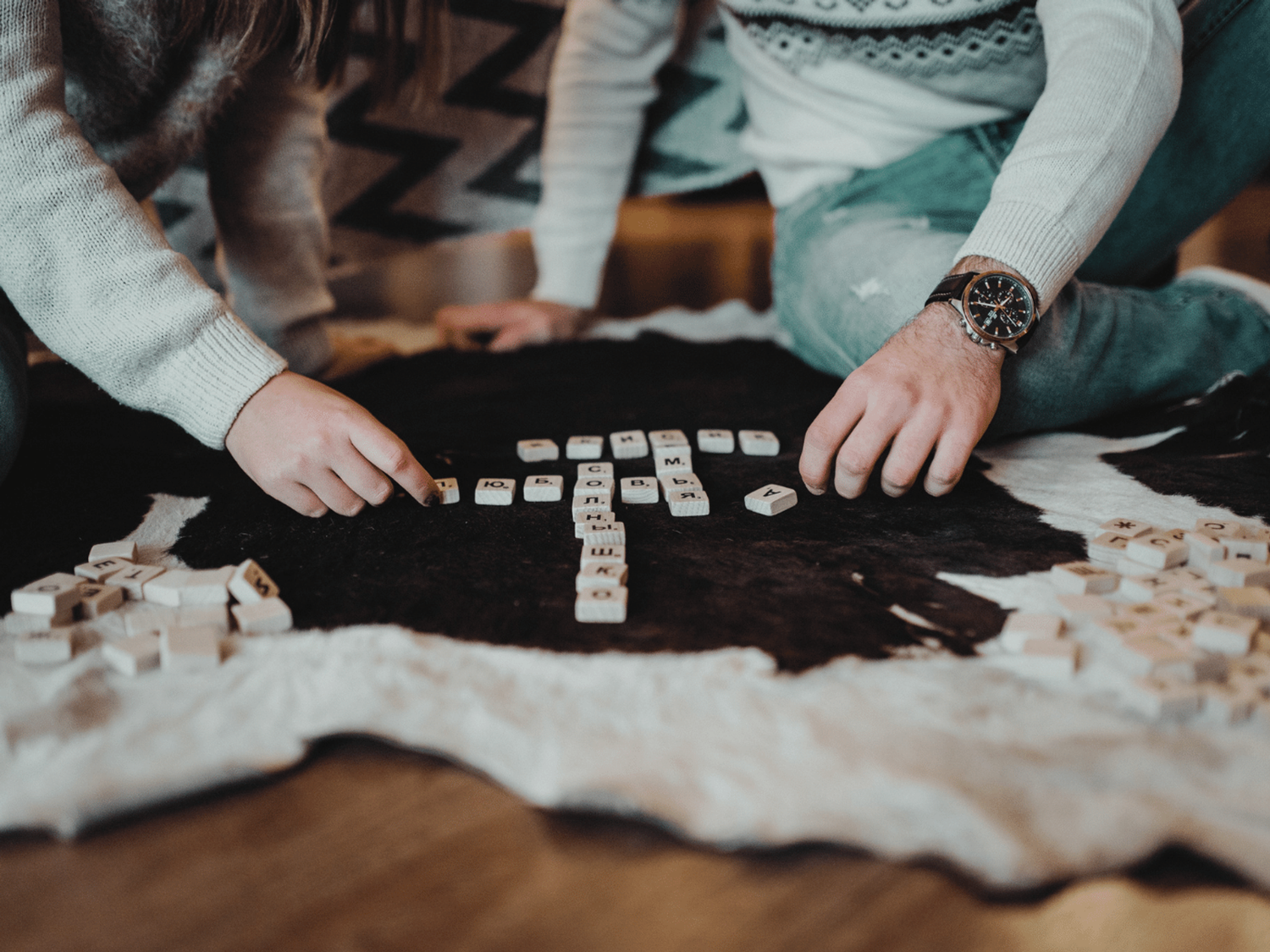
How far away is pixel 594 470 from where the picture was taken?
1.13 meters

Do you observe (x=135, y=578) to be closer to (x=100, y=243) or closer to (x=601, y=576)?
(x=100, y=243)

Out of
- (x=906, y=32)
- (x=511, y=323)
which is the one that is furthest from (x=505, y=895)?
(x=511, y=323)

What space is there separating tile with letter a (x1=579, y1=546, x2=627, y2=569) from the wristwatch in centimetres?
46

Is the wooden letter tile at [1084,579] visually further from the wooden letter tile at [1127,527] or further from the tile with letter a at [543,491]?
the tile with letter a at [543,491]

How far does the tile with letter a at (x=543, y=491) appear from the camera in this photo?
3.53 ft

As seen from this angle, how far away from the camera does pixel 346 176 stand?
2031 millimetres

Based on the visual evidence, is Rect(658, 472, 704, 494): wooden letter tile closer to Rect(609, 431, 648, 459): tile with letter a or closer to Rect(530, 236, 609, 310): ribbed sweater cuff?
Rect(609, 431, 648, 459): tile with letter a

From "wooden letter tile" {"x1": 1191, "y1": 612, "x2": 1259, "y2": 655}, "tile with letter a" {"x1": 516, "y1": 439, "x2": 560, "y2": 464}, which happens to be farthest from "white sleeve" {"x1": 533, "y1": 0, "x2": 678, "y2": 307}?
"wooden letter tile" {"x1": 1191, "y1": 612, "x2": 1259, "y2": 655}

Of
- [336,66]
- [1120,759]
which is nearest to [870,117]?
[336,66]

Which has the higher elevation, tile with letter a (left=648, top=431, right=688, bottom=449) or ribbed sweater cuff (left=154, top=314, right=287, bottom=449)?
ribbed sweater cuff (left=154, top=314, right=287, bottom=449)

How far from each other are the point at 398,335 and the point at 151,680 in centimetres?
143

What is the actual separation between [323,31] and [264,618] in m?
0.85

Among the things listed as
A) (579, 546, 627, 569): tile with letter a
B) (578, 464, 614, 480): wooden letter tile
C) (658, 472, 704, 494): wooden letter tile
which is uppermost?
(579, 546, 627, 569): tile with letter a

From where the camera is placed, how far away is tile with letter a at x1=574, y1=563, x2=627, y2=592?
82cm
